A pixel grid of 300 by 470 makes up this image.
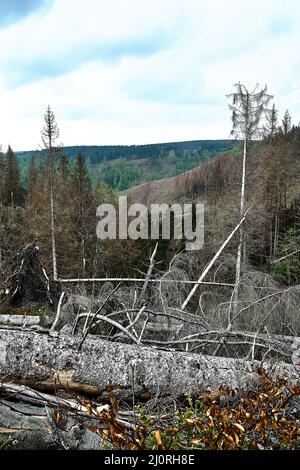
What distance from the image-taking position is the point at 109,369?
3727 millimetres

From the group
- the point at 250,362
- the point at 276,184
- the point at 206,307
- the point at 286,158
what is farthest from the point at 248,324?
the point at 286,158

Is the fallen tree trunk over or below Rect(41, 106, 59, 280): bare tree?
below

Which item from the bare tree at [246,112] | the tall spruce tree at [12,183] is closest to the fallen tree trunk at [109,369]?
the bare tree at [246,112]

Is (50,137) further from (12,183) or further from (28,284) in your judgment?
(12,183)

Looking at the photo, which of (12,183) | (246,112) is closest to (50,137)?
(246,112)

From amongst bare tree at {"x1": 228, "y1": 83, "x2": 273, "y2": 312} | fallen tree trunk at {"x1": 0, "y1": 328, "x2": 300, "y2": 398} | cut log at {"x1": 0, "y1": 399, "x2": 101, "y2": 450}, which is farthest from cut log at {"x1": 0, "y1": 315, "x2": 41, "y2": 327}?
bare tree at {"x1": 228, "y1": 83, "x2": 273, "y2": 312}

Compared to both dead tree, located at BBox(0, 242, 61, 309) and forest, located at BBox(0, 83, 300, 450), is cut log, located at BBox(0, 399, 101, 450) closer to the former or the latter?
forest, located at BBox(0, 83, 300, 450)

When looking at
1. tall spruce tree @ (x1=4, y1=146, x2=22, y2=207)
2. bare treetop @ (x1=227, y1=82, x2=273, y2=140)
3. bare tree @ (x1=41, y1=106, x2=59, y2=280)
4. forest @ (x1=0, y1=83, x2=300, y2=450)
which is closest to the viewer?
forest @ (x1=0, y1=83, x2=300, y2=450)

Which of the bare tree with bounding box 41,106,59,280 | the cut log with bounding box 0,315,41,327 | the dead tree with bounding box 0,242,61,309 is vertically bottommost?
the cut log with bounding box 0,315,41,327

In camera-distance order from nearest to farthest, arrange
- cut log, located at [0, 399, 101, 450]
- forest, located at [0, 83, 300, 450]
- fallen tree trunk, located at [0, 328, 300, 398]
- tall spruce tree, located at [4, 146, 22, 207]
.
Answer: forest, located at [0, 83, 300, 450]
cut log, located at [0, 399, 101, 450]
fallen tree trunk, located at [0, 328, 300, 398]
tall spruce tree, located at [4, 146, 22, 207]

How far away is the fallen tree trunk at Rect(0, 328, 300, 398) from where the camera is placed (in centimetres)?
368

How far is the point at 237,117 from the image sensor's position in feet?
53.5

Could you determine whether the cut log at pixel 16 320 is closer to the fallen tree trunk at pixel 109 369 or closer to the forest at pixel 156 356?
the forest at pixel 156 356
